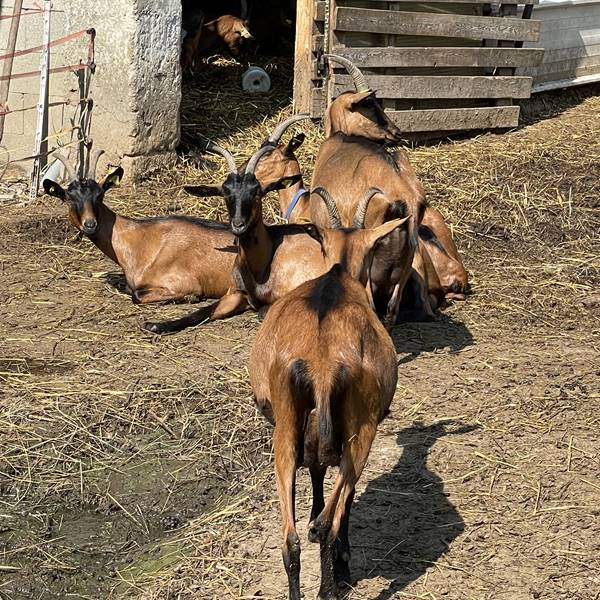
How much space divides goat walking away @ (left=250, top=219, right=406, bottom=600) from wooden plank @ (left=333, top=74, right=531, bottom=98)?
7404 millimetres

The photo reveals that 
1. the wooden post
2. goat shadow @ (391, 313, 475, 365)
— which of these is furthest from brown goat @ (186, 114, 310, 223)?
the wooden post

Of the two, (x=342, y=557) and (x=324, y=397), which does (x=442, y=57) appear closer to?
(x=342, y=557)

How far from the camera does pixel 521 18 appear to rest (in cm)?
1351

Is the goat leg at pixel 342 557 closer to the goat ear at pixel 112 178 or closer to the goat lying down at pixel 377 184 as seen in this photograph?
the goat lying down at pixel 377 184

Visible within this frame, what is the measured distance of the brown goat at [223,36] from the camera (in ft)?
51.4

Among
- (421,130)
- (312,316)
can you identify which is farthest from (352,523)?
(421,130)

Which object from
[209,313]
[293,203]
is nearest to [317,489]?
[209,313]

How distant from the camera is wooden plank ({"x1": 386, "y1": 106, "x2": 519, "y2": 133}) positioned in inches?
484

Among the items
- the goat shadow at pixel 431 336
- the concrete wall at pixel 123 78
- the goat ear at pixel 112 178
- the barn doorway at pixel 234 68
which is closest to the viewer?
the goat shadow at pixel 431 336

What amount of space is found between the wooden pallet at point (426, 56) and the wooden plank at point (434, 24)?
1 cm

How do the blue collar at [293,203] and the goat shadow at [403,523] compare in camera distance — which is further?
the blue collar at [293,203]

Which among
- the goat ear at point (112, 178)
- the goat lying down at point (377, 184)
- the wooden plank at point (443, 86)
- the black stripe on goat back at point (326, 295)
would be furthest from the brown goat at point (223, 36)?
the black stripe on goat back at point (326, 295)

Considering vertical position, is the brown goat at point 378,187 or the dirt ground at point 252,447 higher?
the brown goat at point 378,187

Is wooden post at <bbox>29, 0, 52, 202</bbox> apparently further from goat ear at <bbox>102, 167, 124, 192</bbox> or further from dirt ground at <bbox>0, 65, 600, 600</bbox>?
goat ear at <bbox>102, 167, 124, 192</bbox>
